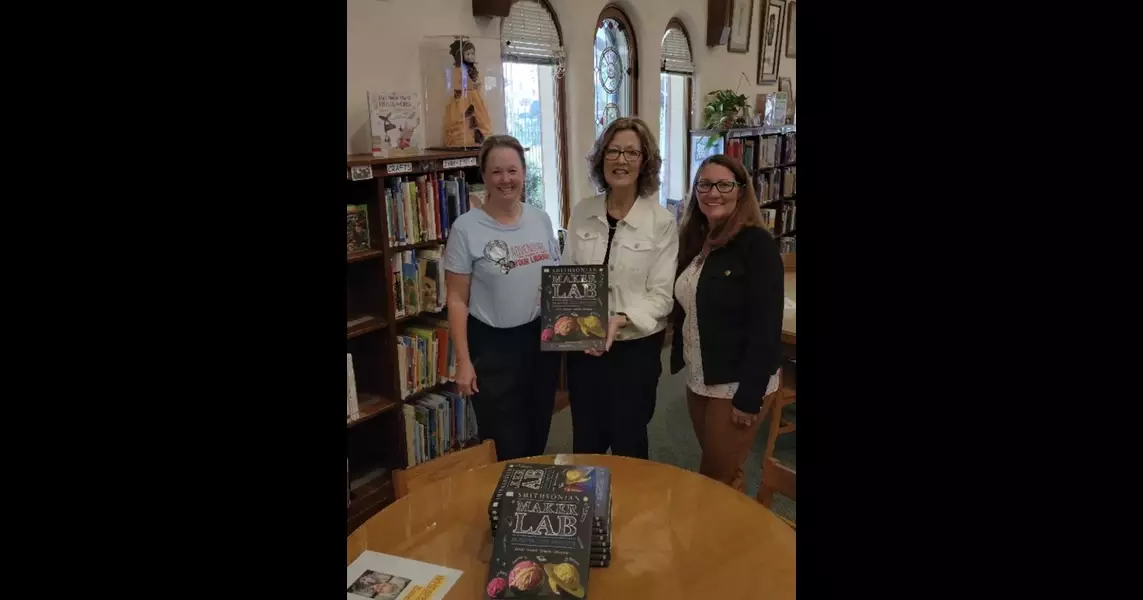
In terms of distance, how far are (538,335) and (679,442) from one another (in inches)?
62.5

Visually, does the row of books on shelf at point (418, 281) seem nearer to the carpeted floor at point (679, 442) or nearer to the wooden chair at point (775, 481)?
the carpeted floor at point (679, 442)

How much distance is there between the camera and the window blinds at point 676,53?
4883 mm

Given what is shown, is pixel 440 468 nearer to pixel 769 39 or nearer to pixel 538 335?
pixel 538 335

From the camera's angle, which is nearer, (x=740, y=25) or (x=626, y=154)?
(x=626, y=154)

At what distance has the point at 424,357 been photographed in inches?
116

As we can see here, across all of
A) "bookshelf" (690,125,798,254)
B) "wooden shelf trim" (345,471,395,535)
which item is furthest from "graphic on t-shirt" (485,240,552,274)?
"bookshelf" (690,125,798,254)

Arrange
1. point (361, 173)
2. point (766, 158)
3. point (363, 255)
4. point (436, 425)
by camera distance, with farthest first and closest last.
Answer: point (766, 158) → point (436, 425) → point (363, 255) → point (361, 173)

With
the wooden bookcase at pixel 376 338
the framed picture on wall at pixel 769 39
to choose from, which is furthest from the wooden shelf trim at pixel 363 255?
the framed picture on wall at pixel 769 39

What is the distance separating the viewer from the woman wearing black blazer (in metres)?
1.84

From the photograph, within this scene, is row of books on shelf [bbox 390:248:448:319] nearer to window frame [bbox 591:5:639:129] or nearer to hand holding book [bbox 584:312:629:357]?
hand holding book [bbox 584:312:629:357]

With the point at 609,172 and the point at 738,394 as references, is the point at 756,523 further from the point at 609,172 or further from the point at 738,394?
the point at 609,172

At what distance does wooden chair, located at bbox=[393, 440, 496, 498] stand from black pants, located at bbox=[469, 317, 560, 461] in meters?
0.27

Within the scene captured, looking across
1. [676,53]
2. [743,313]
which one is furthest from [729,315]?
[676,53]
